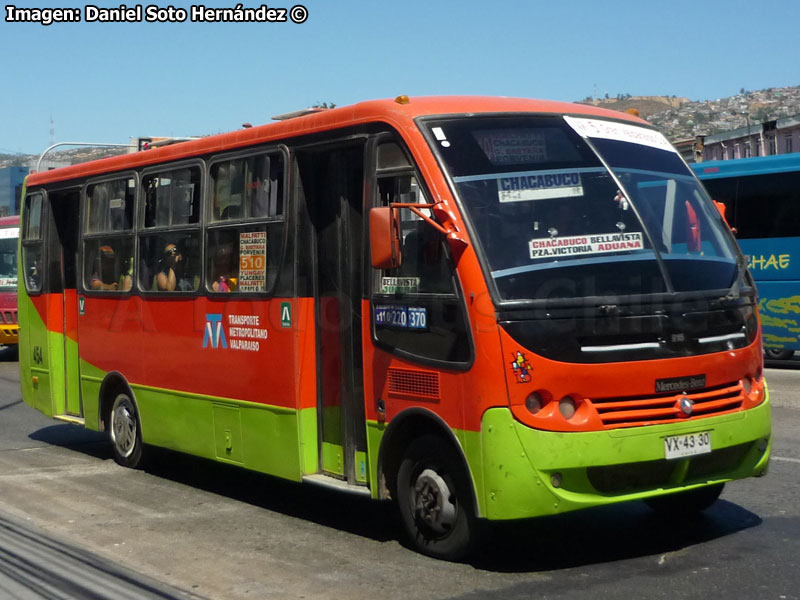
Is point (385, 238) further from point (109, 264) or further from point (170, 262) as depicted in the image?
point (109, 264)

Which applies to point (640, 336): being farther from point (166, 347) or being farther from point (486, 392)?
point (166, 347)

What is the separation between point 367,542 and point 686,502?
84.8 inches

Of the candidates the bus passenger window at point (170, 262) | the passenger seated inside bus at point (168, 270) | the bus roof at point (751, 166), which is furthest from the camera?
the bus roof at point (751, 166)

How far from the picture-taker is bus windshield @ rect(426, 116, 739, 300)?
6.54m

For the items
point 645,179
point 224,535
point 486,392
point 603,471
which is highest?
point 645,179

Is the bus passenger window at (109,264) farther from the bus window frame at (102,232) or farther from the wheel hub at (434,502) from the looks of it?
the wheel hub at (434,502)

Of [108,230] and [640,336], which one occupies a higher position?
[108,230]

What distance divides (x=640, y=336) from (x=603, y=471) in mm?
793

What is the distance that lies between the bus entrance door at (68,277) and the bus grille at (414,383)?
6006mm

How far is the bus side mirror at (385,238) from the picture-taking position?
674 cm

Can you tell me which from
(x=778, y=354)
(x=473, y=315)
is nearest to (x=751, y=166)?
(x=778, y=354)

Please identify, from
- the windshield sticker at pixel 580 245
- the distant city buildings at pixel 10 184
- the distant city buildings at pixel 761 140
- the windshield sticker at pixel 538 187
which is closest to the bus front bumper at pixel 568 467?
the windshield sticker at pixel 580 245

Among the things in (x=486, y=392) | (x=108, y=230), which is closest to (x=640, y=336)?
(x=486, y=392)

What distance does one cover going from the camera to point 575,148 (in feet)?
23.2
